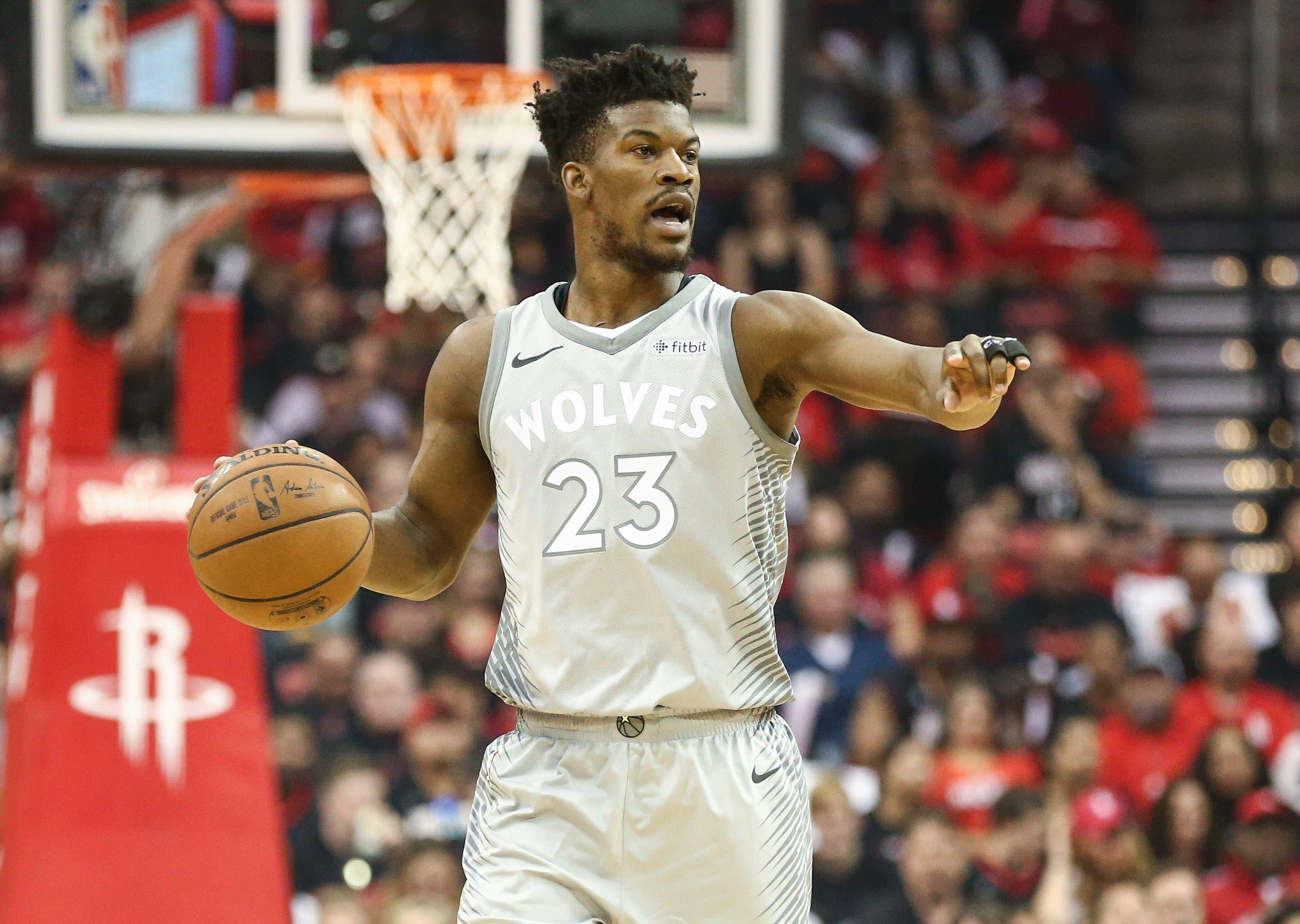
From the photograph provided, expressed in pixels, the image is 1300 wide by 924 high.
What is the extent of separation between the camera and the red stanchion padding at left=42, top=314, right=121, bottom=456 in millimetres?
5727

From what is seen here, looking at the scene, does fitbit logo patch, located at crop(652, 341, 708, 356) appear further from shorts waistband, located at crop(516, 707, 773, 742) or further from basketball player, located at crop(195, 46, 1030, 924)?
shorts waistband, located at crop(516, 707, 773, 742)

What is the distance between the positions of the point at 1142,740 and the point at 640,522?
15.9 ft

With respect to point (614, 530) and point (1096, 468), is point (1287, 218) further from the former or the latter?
point (614, 530)

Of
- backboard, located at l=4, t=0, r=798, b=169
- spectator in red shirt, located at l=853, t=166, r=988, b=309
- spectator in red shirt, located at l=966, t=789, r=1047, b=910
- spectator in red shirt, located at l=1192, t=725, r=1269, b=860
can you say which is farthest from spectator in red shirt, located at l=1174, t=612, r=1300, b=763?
backboard, located at l=4, t=0, r=798, b=169

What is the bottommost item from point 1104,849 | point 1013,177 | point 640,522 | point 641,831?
point 1104,849

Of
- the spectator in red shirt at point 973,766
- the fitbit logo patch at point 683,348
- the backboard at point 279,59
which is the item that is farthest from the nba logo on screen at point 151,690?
the spectator in red shirt at point 973,766

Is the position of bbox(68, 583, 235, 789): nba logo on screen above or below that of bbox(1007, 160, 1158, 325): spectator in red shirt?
below

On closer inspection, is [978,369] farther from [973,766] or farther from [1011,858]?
[973,766]

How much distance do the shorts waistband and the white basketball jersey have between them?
0.09 feet

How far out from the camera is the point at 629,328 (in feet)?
11.0

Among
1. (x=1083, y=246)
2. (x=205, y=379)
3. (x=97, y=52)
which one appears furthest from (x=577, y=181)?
(x=1083, y=246)

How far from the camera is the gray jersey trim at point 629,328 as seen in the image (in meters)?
3.34

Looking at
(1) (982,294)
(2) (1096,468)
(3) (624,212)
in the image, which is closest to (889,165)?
A: (1) (982,294)

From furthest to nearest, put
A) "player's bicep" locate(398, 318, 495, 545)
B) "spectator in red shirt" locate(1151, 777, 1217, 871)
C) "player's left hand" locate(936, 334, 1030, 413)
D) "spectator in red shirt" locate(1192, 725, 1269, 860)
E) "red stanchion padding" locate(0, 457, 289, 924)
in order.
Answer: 1. "spectator in red shirt" locate(1192, 725, 1269, 860)
2. "spectator in red shirt" locate(1151, 777, 1217, 871)
3. "red stanchion padding" locate(0, 457, 289, 924)
4. "player's bicep" locate(398, 318, 495, 545)
5. "player's left hand" locate(936, 334, 1030, 413)
